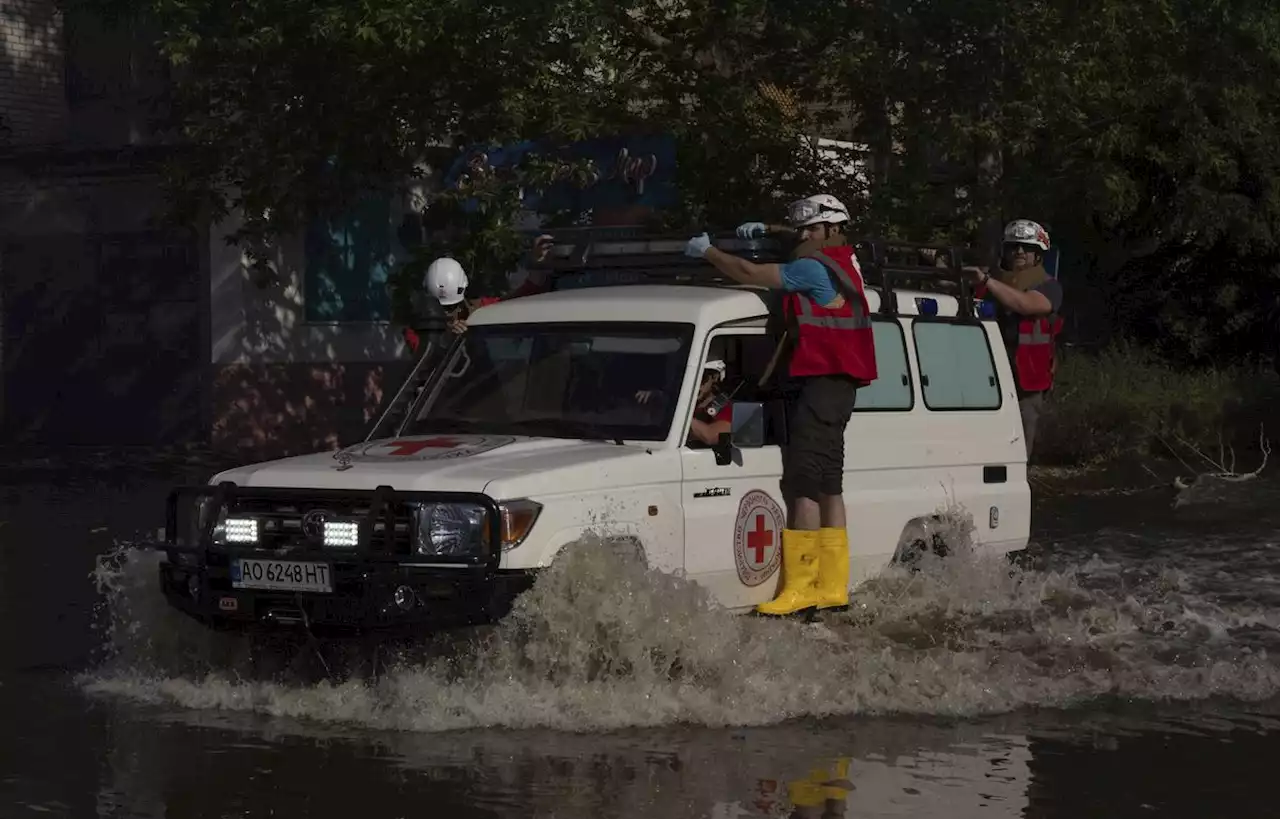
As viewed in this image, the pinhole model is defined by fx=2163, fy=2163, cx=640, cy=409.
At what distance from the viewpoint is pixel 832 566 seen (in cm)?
973

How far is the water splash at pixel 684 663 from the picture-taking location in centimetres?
823

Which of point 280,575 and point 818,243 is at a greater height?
point 818,243

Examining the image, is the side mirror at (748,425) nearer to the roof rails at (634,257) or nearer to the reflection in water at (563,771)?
the roof rails at (634,257)

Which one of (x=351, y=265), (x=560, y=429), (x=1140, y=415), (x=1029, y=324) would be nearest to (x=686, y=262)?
(x=560, y=429)

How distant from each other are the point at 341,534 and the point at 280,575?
0.95ft

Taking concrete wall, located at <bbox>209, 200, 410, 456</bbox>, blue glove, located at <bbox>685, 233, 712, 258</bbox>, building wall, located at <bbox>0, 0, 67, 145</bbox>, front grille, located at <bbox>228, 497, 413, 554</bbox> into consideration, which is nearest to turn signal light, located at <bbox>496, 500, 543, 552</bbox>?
front grille, located at <bbox>228, 497, 413, 554</bbox>

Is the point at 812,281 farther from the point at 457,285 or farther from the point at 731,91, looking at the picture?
the point at 731,91

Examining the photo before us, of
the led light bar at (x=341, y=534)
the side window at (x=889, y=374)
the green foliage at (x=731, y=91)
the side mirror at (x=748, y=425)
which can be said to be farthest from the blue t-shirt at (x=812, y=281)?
the green foliage at (x=731, y=91)

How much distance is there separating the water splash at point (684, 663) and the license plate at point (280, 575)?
45 centimetres

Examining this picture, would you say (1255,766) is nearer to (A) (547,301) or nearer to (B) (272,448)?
(A) (547,301)

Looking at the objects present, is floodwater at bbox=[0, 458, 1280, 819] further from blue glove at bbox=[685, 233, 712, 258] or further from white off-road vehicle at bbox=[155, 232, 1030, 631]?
blue glove at bbox=[685, 233, 712, 258]

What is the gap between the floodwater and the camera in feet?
23.4

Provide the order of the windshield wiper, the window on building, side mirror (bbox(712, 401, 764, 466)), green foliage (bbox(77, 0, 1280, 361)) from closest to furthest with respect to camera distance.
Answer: the windshield wiper < side mirror (bbox(712, 401, 764, 466)) < green foliage (bbox(77, 0, 1280, 361)) < the window on building

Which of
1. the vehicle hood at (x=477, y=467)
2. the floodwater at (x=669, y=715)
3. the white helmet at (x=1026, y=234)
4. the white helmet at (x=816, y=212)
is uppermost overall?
the white helmet at (x=1026, y=234)
